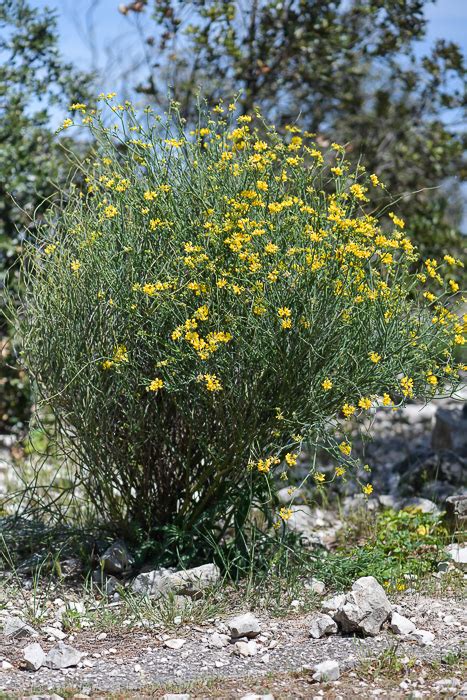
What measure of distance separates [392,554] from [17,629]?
179cm

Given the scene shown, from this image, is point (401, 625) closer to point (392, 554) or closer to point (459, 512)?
point (392, 554)

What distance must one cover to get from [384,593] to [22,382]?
3.82 metres

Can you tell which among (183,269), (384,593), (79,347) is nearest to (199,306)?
(183,269)

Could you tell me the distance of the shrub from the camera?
12.4 feet

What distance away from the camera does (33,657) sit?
3.58 m

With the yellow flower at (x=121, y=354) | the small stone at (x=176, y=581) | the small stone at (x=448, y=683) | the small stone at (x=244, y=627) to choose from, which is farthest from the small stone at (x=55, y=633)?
the small stone at (x=448, y=683)

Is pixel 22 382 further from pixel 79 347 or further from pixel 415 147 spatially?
pixel 415 147

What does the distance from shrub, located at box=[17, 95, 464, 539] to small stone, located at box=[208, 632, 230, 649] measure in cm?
55

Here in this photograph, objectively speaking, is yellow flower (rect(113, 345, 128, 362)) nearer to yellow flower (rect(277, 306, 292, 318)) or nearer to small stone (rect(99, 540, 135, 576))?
yellow flower (rect(277, 306, 292, 318))

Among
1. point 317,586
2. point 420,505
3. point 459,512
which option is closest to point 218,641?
point 317,586

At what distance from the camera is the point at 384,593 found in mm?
3838

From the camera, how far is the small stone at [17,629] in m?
3.83

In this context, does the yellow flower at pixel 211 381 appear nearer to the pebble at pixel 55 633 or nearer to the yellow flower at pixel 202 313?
the yellow flower at pixel 202 313

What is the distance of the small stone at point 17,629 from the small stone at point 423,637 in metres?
1.50
